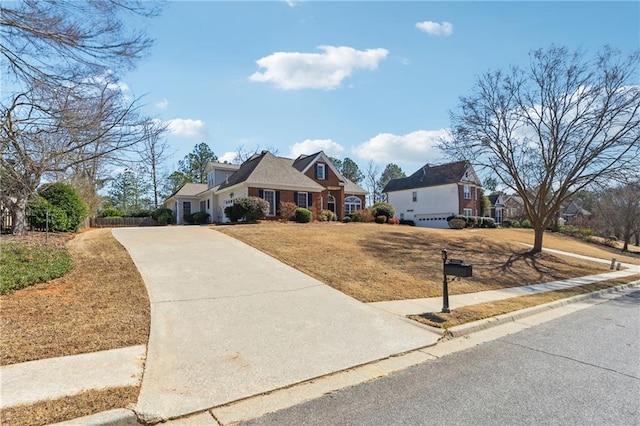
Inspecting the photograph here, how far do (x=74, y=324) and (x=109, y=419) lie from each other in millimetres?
3000

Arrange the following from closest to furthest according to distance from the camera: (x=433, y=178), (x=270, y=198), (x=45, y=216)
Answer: (x=45, y=216), (x=270, y=198), (x=433, y=178)

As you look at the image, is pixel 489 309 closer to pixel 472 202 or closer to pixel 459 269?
pixel 459 269

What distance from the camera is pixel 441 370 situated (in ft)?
15.1

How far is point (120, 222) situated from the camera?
32125 millimetres

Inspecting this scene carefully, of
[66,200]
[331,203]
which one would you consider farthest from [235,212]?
[331,203]

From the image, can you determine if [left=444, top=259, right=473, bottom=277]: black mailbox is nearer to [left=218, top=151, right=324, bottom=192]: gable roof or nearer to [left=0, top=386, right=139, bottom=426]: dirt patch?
[left=0, top=386, right=139, bottom=426]: dirt patch

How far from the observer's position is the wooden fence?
3027 cm

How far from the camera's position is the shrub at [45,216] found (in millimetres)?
14172

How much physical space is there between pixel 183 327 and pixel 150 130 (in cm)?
627

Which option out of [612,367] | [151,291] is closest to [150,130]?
[151,291]

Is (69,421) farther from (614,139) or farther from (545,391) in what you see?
(614,139)

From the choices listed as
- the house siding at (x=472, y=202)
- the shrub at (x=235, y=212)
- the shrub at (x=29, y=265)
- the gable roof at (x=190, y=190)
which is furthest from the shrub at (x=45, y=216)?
the house siding at (x=472, y=202)

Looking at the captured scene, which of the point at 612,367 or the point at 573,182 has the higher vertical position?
the point at 573,182

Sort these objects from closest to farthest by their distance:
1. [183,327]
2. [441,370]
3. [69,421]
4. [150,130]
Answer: [69,421] < [441,370] < [183,327] < [150,130]
